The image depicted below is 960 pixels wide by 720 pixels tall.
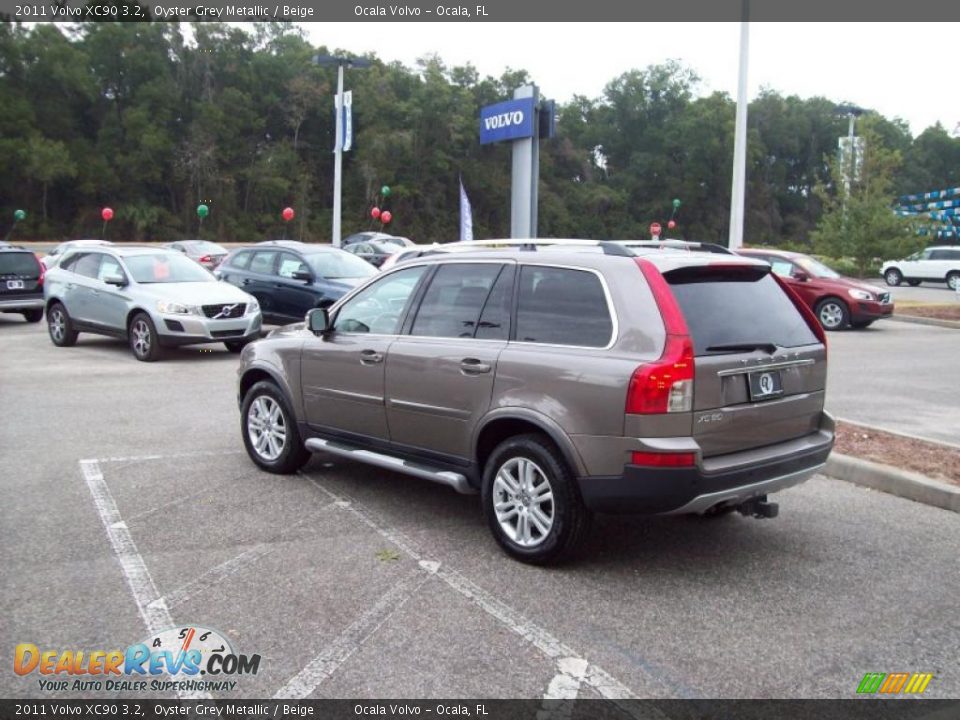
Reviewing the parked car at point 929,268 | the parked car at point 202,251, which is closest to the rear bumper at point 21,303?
the parked car at point 202,251

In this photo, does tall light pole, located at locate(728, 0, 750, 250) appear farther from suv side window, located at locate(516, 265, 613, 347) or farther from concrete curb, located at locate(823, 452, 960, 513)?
suv side window, located at locate(516, 265, 613, 347)

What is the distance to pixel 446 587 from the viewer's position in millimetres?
4734

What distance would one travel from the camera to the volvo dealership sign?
18.4m

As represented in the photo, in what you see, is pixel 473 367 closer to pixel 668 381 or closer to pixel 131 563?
pixel 668 381

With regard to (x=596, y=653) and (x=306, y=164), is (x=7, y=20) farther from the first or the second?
(x=596, y=653)

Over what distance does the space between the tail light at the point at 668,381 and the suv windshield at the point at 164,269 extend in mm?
11026

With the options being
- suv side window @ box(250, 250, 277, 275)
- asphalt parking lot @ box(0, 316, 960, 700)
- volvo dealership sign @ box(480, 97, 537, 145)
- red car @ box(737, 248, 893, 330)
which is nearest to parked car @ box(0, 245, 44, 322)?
suv side window @ box(250, 250, 277, 275)

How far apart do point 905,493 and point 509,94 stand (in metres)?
66.4

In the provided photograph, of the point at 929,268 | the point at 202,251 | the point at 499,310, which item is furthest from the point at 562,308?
the point at 929,268

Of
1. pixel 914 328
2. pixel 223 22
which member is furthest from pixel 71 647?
pixel 223 22

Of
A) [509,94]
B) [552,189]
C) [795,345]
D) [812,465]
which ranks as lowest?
[812,465]

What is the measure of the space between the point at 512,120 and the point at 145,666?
16.3 m

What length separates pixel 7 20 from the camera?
52844 mm

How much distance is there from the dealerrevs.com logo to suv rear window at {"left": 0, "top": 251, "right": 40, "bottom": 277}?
569 inches
